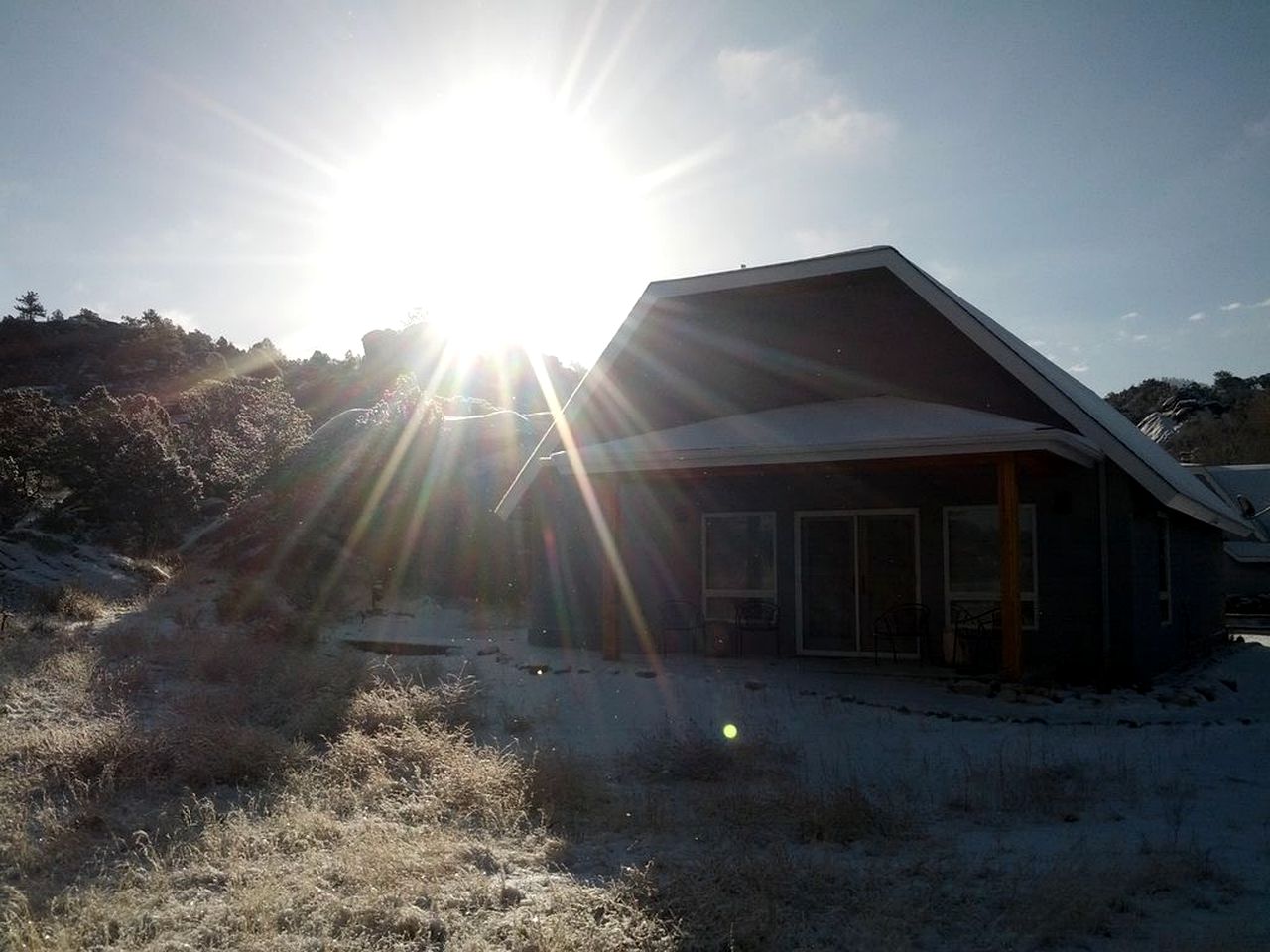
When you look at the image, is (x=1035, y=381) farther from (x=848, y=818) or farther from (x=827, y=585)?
(x=848, y=818)

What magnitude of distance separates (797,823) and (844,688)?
5.14 meters

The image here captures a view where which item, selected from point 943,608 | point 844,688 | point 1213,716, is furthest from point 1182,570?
point 844,688

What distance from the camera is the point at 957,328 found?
13.6 meters

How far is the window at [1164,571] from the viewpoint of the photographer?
1471cm

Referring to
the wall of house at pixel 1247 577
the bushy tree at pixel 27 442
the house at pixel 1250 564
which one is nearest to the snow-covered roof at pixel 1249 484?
the house at pixel 1250 564

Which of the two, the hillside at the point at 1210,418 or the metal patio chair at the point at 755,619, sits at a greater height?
the hillside at the point at 1210,418

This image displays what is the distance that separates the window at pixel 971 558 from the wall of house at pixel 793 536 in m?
0.11

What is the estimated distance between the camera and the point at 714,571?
49.9ft

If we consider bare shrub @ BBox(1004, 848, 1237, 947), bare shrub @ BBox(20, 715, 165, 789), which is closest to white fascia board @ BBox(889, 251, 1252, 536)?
bare shrub @ BBox(1004, 848, 1237, 947)

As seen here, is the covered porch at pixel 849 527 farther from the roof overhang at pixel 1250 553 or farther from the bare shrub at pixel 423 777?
the roof overhang at pixel 1250 553

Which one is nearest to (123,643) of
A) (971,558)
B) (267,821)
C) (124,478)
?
(267,821)

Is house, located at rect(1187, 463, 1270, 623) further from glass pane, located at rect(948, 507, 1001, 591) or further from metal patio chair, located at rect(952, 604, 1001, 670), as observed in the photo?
metal patio chair, located at rect(952, 604, 1001, 670)

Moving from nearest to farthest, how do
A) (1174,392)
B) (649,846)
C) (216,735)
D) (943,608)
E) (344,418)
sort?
(649,846) → (216,735) → (943,608) → (344,418) → (1174,392)

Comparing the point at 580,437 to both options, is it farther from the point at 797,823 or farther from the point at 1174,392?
the point at 1174,392
